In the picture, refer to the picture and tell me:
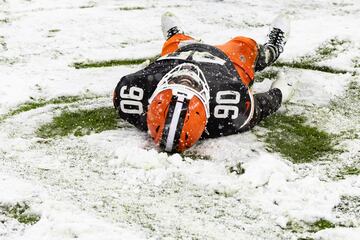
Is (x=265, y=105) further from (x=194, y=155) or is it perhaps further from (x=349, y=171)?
(x=349, y=171)

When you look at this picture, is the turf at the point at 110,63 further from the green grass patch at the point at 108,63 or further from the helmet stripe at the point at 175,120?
the helmet stripe at the point at 175,120

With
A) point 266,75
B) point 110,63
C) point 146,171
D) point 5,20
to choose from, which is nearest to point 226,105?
point 146,171

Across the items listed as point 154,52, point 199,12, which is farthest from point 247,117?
point 199,12

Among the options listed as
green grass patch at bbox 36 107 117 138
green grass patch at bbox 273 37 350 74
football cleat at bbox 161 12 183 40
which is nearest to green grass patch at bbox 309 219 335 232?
green grass patch at bbox 36 107 117 138

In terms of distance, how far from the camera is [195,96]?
3.48 metres

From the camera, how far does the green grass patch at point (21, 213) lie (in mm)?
2703

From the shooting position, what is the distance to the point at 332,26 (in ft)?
21.1

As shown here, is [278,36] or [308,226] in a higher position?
[278,36]

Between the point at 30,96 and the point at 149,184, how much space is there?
1.94 meters

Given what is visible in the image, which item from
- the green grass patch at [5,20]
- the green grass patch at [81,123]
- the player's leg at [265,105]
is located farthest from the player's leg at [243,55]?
the green grass patch at [5,20]

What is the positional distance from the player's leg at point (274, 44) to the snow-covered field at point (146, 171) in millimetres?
218

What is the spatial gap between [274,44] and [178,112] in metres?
2.09

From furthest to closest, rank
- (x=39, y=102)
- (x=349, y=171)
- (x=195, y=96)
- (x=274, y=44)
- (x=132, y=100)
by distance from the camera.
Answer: (x=274, y=44), (x=39, y=102), (x=132, y=100), (x=195, y=96), (x=349, y=171)

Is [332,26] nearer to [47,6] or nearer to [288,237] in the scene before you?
[47,6]
